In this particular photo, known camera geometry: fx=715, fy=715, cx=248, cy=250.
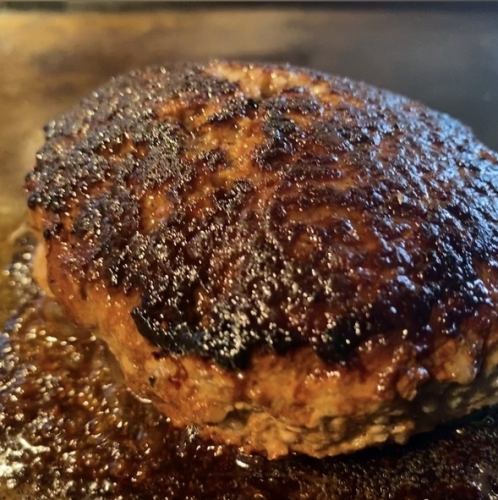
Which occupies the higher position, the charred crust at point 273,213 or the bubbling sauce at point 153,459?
the charred crust at point 273,213

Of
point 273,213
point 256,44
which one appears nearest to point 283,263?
point 273,213

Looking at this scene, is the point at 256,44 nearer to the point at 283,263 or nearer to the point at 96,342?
the point at 96,342

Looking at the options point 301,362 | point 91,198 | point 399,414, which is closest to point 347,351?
point 301,362

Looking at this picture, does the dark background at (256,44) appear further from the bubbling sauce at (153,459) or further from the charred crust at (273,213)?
the bubbling sauce at (153,459)

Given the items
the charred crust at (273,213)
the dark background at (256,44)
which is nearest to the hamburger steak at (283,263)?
the charred crust at (273,213)

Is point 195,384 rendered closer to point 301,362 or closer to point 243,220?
point 301,362

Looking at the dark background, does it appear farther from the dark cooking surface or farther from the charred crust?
the charred crust

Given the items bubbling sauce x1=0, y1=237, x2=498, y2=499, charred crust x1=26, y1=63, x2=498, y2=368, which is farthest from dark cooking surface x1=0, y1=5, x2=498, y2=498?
charred crust x1=26, y1=63, x2=498, y2=368

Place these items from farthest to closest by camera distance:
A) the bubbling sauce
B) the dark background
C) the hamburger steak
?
the dark background
the bubbling sauce
the hamburger steak

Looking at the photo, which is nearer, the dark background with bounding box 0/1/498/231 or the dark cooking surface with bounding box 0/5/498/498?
the dark cooking surface with bounding box 0/5/498/498
